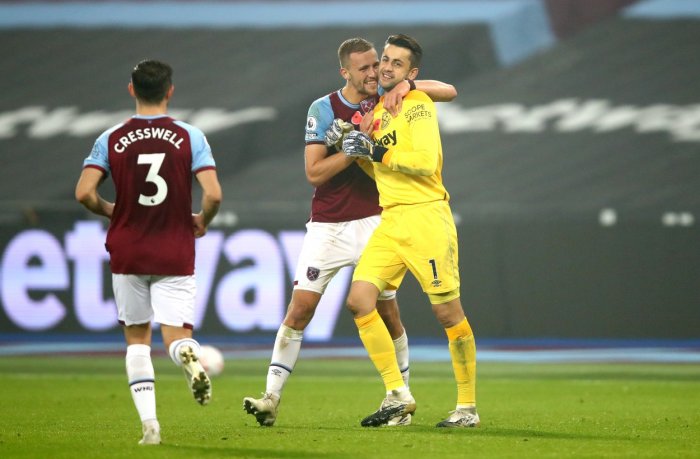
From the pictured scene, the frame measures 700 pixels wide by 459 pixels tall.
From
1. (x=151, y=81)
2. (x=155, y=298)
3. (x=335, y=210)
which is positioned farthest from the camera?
(x=335, y=210)

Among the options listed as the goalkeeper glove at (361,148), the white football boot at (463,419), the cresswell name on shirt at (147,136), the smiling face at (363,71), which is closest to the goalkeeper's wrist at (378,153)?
the goalkeeper glove at (361,148)

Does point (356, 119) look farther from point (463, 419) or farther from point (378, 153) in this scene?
point (463, 419)

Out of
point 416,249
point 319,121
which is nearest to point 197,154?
point 319,121

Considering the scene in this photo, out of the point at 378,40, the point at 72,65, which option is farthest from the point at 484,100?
the point at 72,65

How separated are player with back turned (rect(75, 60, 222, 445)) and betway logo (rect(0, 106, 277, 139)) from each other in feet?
53.3

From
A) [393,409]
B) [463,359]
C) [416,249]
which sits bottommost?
[393,409]

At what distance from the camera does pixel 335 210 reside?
8.60 m

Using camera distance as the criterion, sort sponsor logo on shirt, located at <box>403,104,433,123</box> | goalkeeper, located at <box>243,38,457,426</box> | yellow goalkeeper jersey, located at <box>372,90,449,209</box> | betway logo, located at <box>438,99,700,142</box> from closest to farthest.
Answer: yellow goalkeeper jersey, located at <box>372,90,449,209</box> < sponsor logo on shirt, located at <box>403,104,433,123</box> < goalkeeper, located at <box>243,38,457,426</box> < betway logo, located at <box>438,99,700,142</box>

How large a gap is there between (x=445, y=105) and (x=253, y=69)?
158 inches

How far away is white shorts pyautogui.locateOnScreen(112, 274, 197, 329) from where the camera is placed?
6.98 m

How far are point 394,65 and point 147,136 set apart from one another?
1766mm

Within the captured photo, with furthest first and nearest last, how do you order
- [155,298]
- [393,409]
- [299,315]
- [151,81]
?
[299,315] < [393,409] < [155,298] < [151,81]

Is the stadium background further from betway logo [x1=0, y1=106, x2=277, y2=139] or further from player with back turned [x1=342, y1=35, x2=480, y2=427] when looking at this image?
player with back turned [x1=342, y1=35, x2=480, y2=427]

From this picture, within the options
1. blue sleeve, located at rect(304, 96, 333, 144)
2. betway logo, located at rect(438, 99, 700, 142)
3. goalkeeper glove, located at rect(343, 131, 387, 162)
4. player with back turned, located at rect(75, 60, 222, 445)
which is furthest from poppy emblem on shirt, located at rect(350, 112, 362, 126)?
betway logo, located at rect(438, 99, 700, 142)
